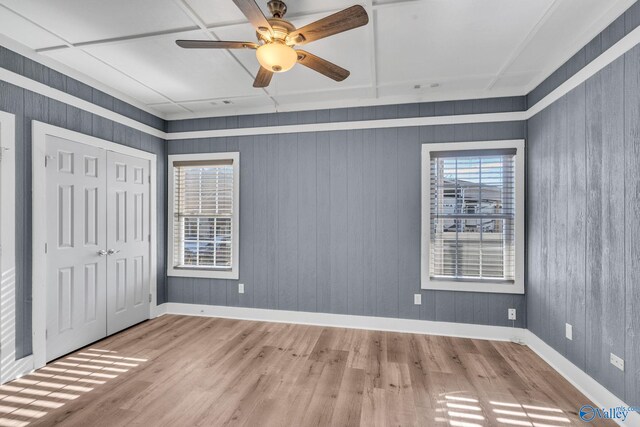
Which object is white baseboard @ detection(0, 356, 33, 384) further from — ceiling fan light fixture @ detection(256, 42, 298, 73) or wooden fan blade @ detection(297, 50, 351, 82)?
wooden fan blade @ detection(297, 50, 351, 82)

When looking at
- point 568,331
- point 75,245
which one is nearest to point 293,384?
point 568,331

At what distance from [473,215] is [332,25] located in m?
2.73

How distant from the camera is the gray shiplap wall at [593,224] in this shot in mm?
1976

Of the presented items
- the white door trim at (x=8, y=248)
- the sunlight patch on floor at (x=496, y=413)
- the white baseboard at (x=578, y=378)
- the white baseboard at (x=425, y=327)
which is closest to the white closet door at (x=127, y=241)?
the white baseboard at (x=425, y=327)

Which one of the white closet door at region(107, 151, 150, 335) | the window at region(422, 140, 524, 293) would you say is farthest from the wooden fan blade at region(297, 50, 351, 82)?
the white closet door at region(107, 151, 150, 335)

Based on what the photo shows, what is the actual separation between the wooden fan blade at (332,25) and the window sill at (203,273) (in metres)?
3.12

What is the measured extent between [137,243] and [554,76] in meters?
4.99

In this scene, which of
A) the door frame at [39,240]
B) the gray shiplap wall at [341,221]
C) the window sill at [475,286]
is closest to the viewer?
the door frame at [39,240]

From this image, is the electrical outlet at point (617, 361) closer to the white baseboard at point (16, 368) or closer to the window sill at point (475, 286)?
the window sill at point (475, 286)

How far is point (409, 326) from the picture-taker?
11.9 ft

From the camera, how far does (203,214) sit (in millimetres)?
4219

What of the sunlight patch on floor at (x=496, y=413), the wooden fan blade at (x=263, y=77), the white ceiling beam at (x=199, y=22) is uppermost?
the white ceiling beam at (x=199, y=22)

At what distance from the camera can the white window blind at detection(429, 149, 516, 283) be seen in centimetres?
346

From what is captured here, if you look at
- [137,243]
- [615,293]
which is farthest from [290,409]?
[137,243]
